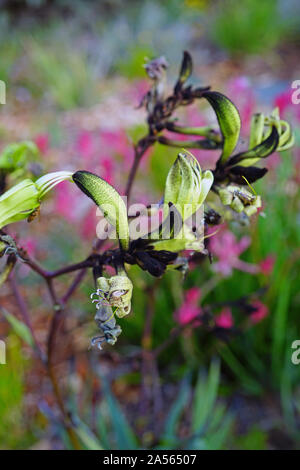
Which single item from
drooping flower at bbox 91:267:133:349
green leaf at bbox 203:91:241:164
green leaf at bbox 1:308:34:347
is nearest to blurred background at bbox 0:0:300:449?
green leaf at bbox 1:308:34:347

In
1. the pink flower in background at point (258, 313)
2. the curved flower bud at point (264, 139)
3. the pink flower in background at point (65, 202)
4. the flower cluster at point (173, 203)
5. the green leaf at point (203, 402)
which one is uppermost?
the curved flower bud at point (264, 139)

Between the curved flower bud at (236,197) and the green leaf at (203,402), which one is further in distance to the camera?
the green leaf at (203,402)

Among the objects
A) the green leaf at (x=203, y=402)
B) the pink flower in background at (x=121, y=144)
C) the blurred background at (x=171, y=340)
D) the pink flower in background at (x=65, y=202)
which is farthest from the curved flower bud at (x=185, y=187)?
the pink flower in background at (x=121, y=144)

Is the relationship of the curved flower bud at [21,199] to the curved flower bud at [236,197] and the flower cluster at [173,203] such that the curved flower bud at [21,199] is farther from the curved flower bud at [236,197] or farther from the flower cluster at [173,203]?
the curved flower bud at [236,197]

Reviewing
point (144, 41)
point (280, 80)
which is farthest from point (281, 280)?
point (144, 41)

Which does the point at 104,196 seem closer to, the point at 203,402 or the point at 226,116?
the point at 226,116

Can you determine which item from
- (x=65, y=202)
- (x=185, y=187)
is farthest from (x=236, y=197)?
(x=65, y=202)

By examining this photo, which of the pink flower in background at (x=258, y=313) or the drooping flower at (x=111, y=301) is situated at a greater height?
the drooping flower at (x=111, y=301)
